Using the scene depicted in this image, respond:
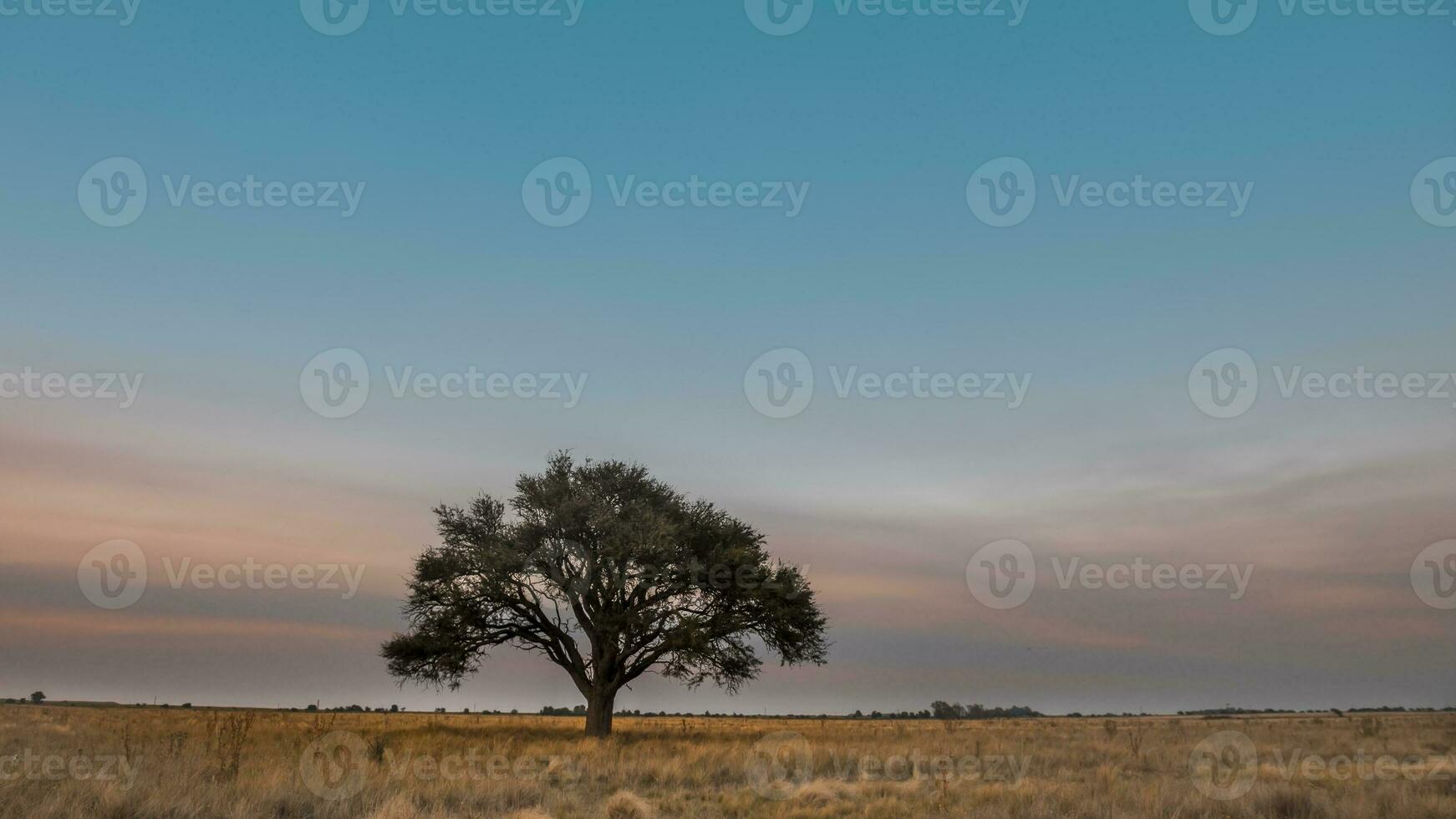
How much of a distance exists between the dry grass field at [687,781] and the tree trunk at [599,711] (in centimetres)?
641

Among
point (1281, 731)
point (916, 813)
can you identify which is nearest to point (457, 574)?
point (916, 813)

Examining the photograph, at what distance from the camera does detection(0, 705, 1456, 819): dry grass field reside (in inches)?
430

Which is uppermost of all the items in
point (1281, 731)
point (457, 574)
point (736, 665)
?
point (457, 574)

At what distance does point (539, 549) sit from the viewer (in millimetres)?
28188

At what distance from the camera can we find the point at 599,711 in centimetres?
2838

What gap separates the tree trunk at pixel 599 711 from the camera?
28.1m

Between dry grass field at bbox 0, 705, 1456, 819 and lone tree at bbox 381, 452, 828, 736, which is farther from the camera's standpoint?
lone tree at bbox 381, 452, 828, 736

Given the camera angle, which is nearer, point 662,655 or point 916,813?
point 916,813

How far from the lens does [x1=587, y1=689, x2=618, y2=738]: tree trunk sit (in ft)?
92.3

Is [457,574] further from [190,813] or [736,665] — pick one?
[190,813]

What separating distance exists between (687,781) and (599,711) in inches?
534

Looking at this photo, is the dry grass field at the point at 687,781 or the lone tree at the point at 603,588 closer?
the dry grass field at the point at 687,781

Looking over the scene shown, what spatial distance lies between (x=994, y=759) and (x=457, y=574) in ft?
59.1

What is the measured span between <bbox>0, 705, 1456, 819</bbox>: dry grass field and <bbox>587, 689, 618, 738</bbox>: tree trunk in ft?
21.0
